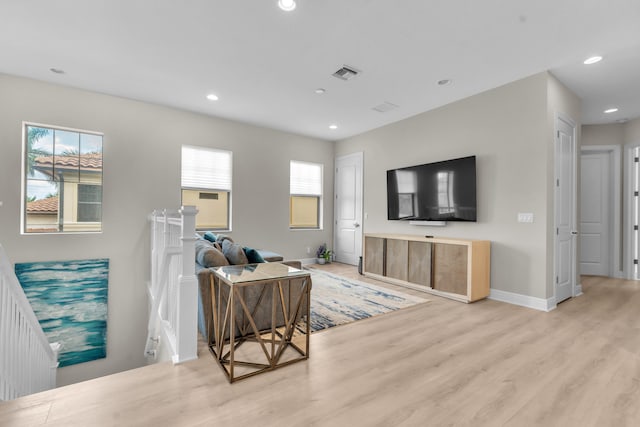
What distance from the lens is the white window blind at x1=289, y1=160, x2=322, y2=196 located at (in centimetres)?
612

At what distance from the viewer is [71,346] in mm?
3895

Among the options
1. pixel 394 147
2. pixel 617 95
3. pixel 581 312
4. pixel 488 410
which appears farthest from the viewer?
pixel 394 147

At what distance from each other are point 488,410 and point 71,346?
5.00 meters

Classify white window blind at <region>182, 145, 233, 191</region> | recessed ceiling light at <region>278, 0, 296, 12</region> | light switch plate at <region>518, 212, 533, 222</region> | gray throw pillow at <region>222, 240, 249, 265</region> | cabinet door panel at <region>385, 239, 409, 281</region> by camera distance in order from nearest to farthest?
recessed ceiling light at <region>278, 0, 296, 12</region> < gray throw pillow at <region>222, 240, 249, 265</region> < light switch plate at <region>518, 212, 533, 222</region> < cabinet door panel at <region>385, 239, 409, 281</region> < white window blind at <region>182, 145, 233, 191</region>

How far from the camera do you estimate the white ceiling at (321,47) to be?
7.78ft

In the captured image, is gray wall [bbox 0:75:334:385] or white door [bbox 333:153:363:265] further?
white door [bbox 333:153:363:265]

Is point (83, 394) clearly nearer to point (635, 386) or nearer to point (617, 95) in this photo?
point (635, 386)

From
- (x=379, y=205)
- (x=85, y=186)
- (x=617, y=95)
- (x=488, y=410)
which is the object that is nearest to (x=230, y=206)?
(x=85, y=186)

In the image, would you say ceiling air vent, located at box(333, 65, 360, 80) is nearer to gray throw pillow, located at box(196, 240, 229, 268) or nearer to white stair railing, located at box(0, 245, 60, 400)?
gray throw pillow, located at box(196, 240, 229, 268)

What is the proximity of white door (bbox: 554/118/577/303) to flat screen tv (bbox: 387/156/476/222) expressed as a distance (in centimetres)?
93

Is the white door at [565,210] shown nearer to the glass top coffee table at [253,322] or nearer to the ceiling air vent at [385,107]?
the ceiling air vent at [385,107]

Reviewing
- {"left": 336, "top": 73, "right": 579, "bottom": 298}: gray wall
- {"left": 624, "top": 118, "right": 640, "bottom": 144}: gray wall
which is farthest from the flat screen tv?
{"left": 624, "top": 118, "right": 640, "bottom": 144}: gray wall

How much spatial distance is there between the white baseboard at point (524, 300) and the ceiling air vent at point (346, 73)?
3297mm

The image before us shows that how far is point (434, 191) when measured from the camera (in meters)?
4.37
